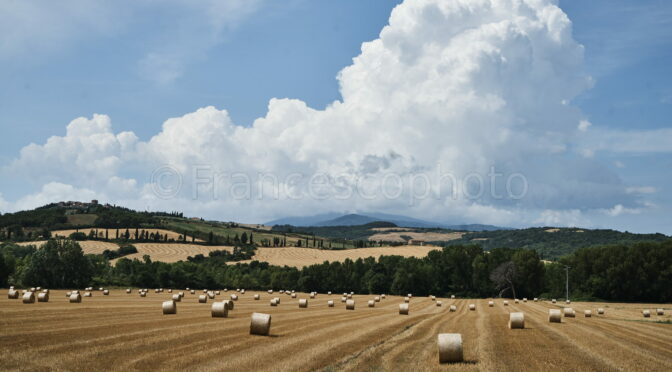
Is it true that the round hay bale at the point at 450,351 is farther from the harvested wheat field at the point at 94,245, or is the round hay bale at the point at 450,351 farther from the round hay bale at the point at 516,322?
the harvested wheat field at the point at 94,245

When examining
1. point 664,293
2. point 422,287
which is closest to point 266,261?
point 422,287

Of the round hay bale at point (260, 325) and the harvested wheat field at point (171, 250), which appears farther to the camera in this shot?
the harvested wheat field at point (171, 250)

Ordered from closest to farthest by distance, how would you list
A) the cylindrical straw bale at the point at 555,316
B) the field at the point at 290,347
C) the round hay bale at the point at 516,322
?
1. the field at the point at 290,347
2. the round hay bale at the point at 516,322
3. the cylindrical straw bale at the point at 555,316

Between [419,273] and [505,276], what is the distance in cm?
1952

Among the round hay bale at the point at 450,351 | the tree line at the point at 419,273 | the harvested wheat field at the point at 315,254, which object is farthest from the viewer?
the harvested wheat field at the point at 315,254

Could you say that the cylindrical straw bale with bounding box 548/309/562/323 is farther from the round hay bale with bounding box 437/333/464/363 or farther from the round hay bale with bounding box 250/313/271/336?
the round hay bale with bounding box 437/333/464/363

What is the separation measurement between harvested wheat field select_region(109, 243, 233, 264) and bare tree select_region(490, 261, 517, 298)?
87580 millimetres

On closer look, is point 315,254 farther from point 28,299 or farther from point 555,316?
point 555,316

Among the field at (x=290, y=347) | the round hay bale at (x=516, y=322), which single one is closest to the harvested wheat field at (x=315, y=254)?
the round hay bale at (x=516, y=322)

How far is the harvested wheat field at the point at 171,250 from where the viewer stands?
169750 millimetres

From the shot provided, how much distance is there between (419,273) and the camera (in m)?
132

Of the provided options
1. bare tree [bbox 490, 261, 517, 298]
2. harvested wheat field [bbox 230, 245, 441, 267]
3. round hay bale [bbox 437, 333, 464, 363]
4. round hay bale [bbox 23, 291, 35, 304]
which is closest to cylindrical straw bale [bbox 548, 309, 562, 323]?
round hay bale [bbox 437, 333, 464, 363]

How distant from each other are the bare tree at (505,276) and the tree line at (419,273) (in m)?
0.20

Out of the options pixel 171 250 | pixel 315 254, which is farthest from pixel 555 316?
pixel 171 250
